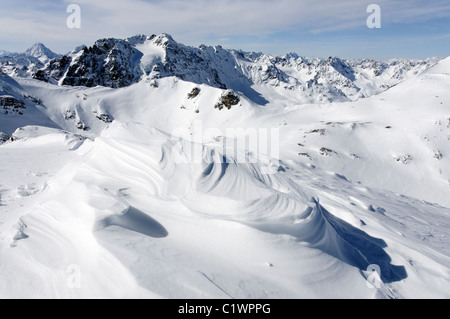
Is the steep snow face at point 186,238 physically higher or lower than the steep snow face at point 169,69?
lower

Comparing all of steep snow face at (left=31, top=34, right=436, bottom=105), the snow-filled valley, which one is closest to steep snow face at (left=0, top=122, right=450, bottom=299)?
the snow-filled valley

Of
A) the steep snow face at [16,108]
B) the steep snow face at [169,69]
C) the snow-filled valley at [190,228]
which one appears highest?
the steep snow face at [169,69]

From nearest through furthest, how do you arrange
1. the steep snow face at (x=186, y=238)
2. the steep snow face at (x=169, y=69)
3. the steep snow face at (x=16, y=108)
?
1. the steep snow face at (x=186, y=238)
2. the steep snow face at (x=16, y=108)
3. the steep snow face at (x=169, y=69)

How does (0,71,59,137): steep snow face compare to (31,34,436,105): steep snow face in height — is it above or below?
below

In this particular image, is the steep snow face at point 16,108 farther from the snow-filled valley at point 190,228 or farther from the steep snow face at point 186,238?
the steep snow face at point 186,238

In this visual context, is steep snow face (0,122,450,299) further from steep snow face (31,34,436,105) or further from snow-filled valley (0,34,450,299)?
steep snow face (31,34,436,105)

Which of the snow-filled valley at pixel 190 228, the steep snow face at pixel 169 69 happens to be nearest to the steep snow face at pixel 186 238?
the snow-filled valley at pixel 190 228

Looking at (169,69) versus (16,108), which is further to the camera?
(169,69)

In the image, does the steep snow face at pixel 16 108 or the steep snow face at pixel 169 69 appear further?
the steep snow face at pixel 169 69

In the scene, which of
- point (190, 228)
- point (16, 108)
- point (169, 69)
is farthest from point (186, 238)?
point (169, 69)

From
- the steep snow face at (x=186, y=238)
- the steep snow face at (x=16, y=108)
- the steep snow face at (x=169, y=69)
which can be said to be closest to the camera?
the steep snow face at (x=186, y=238)

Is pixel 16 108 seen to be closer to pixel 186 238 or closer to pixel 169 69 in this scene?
pixel 186 238
